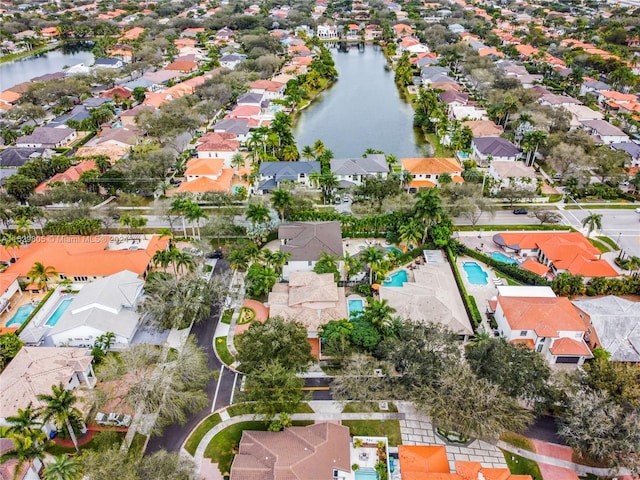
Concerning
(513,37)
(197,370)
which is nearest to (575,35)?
(513,37)

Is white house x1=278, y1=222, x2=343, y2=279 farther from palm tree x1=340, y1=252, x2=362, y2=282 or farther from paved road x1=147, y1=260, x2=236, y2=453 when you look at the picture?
paved road x1=147, y1=260, x2=236, y2=453

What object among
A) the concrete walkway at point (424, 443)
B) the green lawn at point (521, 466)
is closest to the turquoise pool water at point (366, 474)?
the concrete walkway at point (424, 443)

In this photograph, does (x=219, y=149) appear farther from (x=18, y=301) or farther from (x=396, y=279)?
(x=396, y=279)

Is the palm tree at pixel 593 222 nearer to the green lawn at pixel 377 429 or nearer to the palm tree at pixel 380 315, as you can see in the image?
the palm tree at pixel 380 315

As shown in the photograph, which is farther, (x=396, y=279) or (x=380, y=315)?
(x=396, y=279)

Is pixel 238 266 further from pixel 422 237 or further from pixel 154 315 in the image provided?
pixel 422 237

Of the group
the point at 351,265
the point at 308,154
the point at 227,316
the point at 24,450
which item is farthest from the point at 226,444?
the point at 308,154
